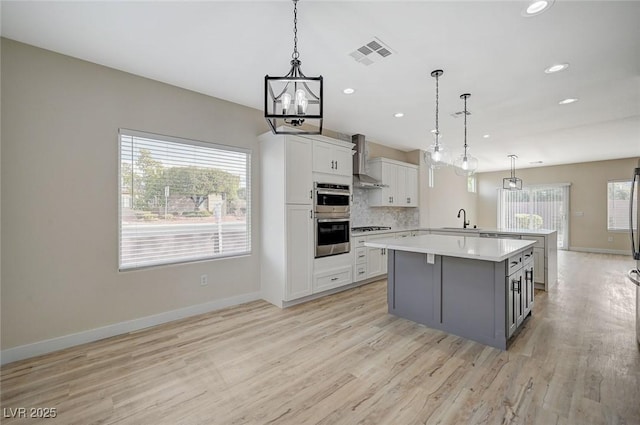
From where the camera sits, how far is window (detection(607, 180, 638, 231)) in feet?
25.9

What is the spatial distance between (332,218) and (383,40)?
8.05 feet

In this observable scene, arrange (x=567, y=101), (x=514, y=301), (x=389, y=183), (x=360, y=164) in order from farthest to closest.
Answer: (x=389, y=183) → (x=360, y=164) → (x=567, y=101) → (x=514, y=301)

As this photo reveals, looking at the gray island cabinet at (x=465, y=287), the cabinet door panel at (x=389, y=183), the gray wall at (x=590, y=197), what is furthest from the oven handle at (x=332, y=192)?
the gray wall at (x=590, y=197)

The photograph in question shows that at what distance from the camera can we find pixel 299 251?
3.90 meters

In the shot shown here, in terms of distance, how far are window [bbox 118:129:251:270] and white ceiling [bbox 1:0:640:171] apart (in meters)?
0.78

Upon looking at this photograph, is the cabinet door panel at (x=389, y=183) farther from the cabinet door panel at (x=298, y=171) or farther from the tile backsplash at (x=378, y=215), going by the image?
the cabinet door panel at (x=298, y=171)

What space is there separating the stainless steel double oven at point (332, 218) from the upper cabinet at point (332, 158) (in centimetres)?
23

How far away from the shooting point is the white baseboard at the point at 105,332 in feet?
8.13

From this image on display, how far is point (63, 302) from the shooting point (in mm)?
2678

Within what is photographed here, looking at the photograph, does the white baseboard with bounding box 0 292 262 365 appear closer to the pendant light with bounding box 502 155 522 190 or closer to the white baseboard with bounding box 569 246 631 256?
the pendant light with bounding box 502 155 522 190

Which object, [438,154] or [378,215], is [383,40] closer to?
[438,154]

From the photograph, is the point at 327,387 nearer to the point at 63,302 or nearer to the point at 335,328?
the point at 335,328

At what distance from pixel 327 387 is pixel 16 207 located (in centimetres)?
303

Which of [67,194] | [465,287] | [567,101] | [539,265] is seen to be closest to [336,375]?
[465,287]
